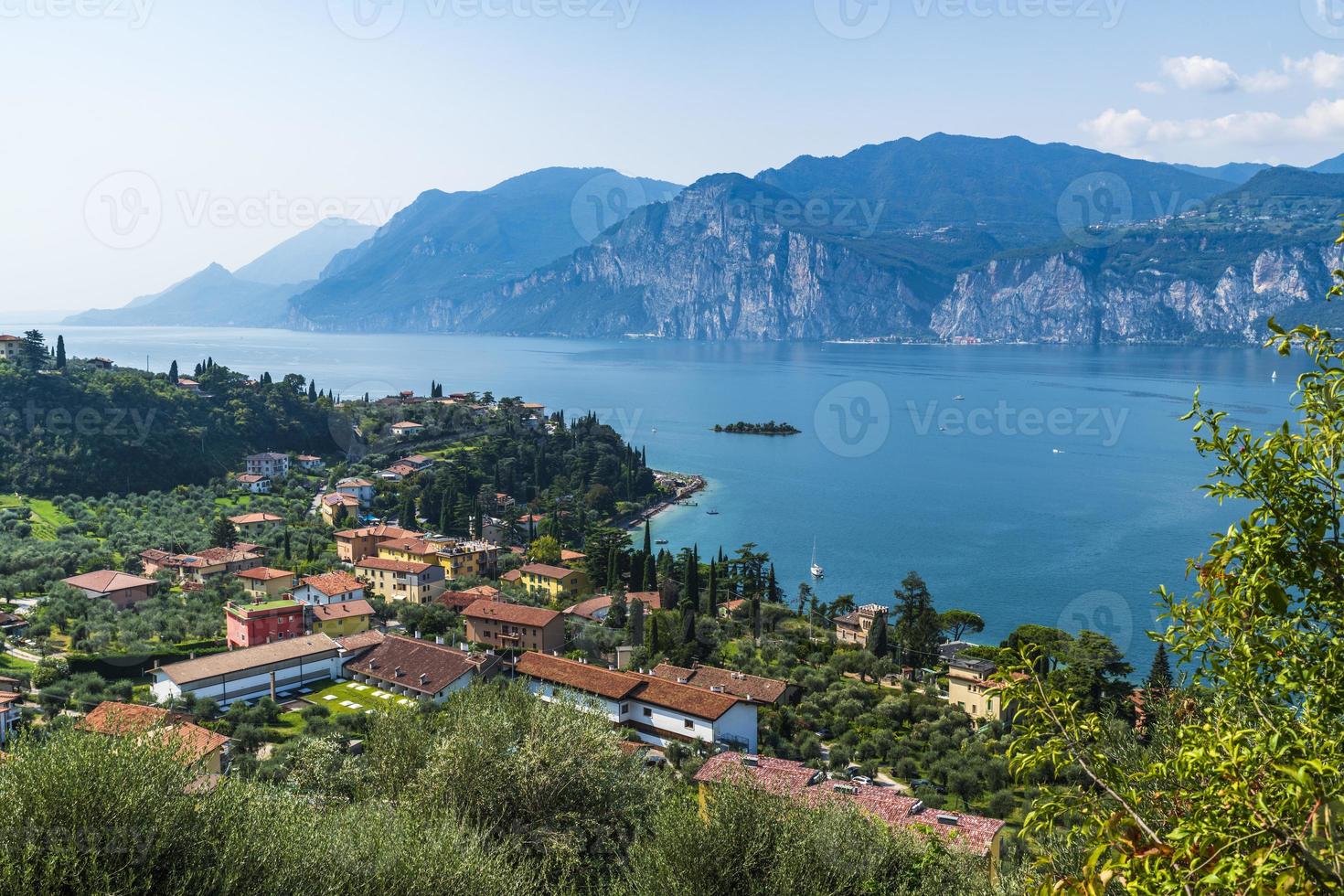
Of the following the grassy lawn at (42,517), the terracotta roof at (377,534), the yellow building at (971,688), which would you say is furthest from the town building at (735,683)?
the grassy lawn at (42,517)

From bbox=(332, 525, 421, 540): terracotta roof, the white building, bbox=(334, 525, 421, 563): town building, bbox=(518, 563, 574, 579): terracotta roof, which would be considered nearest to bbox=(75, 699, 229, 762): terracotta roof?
the white building

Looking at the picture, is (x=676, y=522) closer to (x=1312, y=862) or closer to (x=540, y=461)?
(x=540, y=461)

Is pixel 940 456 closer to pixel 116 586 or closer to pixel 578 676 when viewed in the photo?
pixel 578 676

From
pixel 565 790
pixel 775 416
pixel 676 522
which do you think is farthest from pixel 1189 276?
pixel 565 790

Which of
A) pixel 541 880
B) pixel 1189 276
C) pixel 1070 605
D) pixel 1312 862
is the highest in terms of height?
pixel 1189 276

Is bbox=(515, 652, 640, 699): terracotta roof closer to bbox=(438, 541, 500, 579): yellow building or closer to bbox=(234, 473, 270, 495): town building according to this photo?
bbox=(438, 541, 500, 579): yellow building

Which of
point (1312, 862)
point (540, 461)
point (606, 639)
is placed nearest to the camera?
point (1312, 862)

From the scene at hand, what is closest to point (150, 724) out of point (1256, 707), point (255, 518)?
point (1256, 707)
